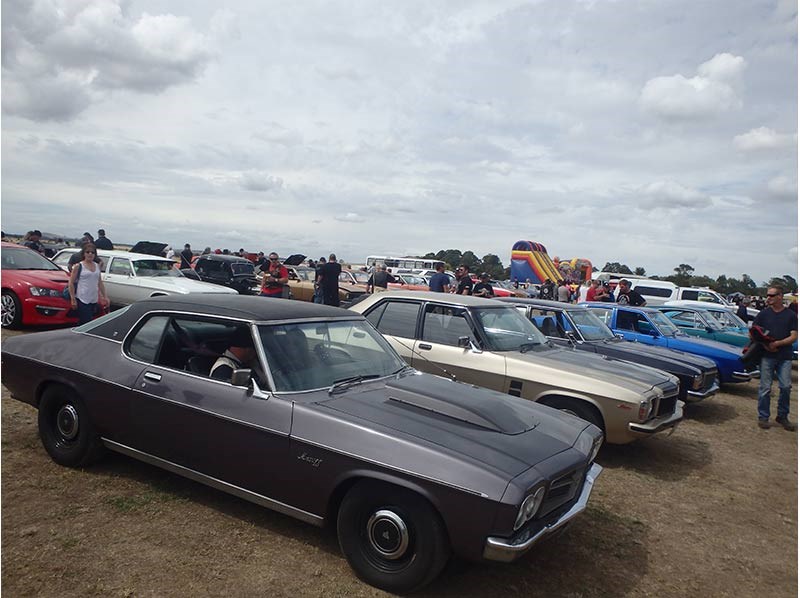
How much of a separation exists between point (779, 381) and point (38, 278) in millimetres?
11572

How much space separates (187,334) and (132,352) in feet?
1.39

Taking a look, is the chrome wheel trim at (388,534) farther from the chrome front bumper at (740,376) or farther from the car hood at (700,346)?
the chrome front bumper at (740,376)

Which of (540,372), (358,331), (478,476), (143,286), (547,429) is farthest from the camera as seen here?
(143,286)

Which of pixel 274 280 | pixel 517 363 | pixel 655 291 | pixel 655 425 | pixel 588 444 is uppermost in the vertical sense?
pixel 655 291

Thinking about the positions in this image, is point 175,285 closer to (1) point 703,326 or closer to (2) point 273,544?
(2) point 273,544

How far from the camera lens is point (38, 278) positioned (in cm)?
948

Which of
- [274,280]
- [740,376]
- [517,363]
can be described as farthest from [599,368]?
[274,280]

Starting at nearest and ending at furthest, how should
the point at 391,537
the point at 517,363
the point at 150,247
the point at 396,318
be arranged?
1. the point at 391,537
2. the point at 517,363
3. the point at 396,318
4. the point at 150,247

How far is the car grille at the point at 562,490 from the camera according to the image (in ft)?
→ 10.1

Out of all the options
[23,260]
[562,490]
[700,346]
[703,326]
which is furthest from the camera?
[703,326]

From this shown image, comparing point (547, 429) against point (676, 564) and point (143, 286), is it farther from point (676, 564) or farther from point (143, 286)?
point (143, 286)

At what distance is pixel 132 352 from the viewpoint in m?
4.13

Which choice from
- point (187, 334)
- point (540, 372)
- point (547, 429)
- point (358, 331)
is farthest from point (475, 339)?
point (187, 334)

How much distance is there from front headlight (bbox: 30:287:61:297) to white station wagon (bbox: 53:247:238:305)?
81.6 inches
